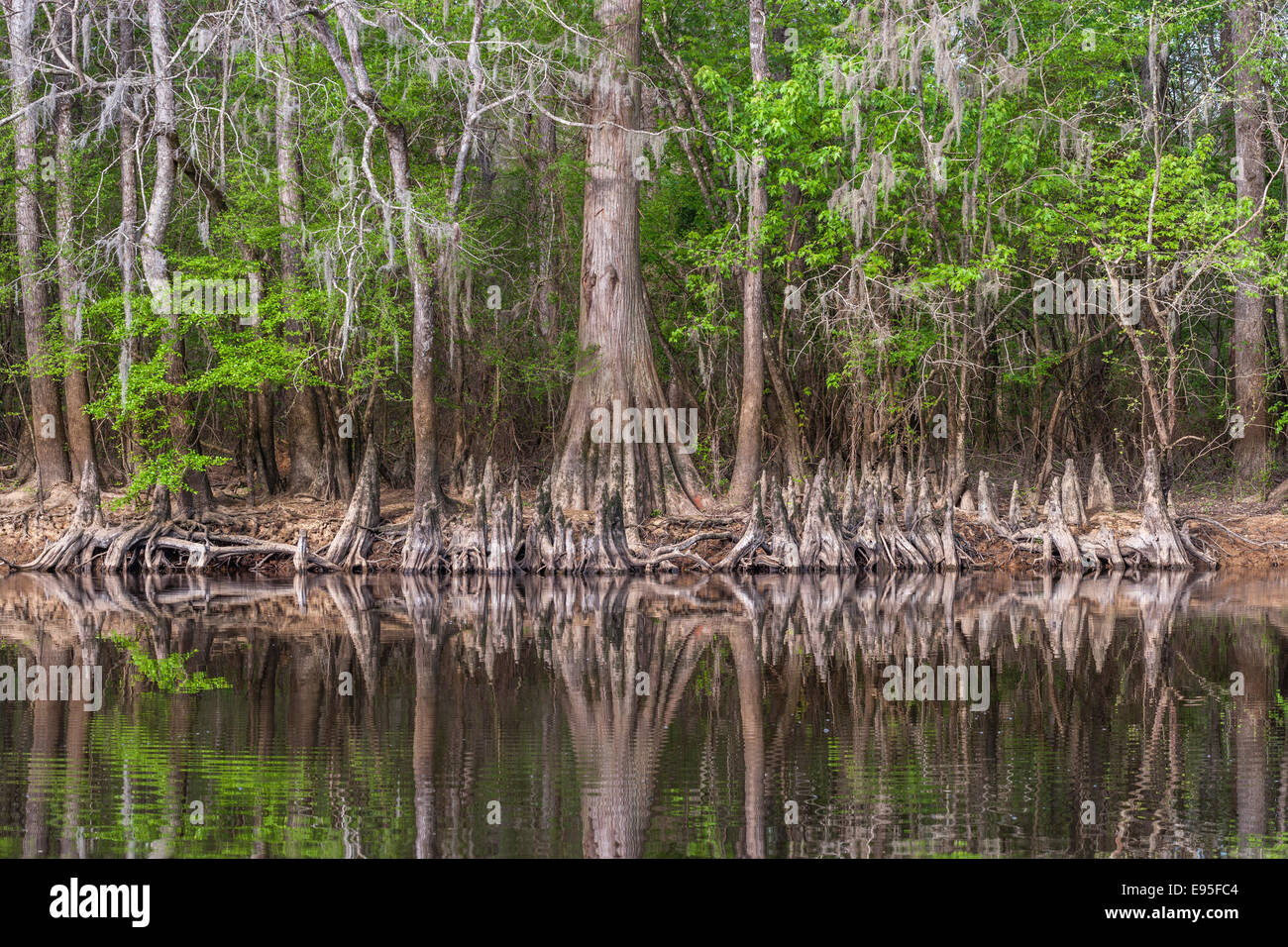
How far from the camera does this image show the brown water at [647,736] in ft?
16.1

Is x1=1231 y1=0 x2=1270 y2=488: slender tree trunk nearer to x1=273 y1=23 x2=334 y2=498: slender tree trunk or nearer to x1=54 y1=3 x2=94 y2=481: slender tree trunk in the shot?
x1=273 y1=23 x2=334 y2=498: slender tree trunk

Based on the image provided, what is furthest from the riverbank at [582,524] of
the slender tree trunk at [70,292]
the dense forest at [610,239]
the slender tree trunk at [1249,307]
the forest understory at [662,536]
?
the slender tree trunk at [1249,307]

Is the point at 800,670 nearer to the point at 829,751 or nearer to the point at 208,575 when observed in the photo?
the point at 829,751

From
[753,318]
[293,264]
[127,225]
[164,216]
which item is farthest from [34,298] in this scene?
[753,318]

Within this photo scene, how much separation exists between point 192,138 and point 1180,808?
15.4 metres

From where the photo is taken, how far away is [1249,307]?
21359mm

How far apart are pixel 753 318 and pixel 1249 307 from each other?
8341 mm

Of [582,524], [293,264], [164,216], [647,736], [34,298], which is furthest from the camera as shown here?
[34,298]

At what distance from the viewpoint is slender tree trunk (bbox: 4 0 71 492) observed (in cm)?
Result: 1844

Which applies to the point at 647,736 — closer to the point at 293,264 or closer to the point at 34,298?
the point at 293,264

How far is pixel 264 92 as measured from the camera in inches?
724

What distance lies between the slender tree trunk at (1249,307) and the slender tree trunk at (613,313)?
8818mm

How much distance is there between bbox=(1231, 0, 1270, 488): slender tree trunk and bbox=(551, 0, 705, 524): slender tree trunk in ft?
28.9
